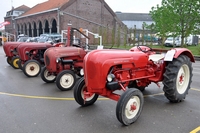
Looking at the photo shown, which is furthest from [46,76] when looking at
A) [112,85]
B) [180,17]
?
[180,17]

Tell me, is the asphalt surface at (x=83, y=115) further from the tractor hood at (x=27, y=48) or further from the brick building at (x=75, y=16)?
the brick building at (x=75, y=16)

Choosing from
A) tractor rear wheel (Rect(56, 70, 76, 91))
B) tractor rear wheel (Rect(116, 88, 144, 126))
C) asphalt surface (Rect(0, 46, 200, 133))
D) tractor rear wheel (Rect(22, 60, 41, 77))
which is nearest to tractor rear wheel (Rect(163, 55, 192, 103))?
asphalt surface (Rect(0, 46, 200, 133))

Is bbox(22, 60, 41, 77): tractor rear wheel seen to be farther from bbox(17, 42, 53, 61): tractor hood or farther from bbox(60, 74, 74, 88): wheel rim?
bbox(60, 74, 74, 88): wheel rim

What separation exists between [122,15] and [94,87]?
253ft

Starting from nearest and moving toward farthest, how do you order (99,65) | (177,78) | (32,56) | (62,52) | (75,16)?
(99,65)
(177,78)
(62,52)
(32,56)
(75,16)

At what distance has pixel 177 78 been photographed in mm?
4598

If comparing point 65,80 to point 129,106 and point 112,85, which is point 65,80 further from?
point 129,106

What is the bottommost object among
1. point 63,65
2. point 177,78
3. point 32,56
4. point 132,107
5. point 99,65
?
point 132,107

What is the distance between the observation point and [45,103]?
15.3 ft

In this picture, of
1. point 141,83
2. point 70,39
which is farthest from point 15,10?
point 141,83

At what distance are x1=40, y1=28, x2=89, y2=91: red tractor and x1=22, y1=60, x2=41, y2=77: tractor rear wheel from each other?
1354 mm

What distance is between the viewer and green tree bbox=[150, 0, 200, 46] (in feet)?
61.1

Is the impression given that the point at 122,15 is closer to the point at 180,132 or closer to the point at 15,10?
the point at 15,10

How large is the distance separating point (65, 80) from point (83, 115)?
7.03ft
